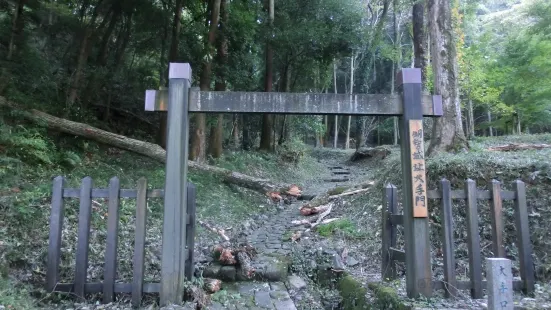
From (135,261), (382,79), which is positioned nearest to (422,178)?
(135,261)

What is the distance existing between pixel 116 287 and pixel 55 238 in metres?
0.93

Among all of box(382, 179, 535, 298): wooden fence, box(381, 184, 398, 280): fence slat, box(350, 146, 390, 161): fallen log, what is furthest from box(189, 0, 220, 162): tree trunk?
box(350, 146, 390, 161): fallen log

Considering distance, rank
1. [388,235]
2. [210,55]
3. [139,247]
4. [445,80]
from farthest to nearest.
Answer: [210,55]
[445,80]
[388,235]
[139,247]

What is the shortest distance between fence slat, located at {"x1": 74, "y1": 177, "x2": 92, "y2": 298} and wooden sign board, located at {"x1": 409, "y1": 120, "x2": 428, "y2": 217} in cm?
386

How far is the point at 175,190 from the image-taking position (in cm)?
422

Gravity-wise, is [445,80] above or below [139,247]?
above

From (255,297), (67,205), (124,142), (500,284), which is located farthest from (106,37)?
(500,284)

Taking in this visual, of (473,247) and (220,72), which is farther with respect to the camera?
(220,72)

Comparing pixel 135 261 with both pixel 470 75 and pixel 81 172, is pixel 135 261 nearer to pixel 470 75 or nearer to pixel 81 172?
pixel 81 172

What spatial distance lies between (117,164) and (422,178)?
851 cm

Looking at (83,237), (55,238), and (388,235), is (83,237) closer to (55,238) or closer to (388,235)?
(55,238)

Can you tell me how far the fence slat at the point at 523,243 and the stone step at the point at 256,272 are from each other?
315 centimetres

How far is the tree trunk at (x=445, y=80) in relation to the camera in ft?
29.3

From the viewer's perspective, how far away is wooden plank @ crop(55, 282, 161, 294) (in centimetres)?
422
